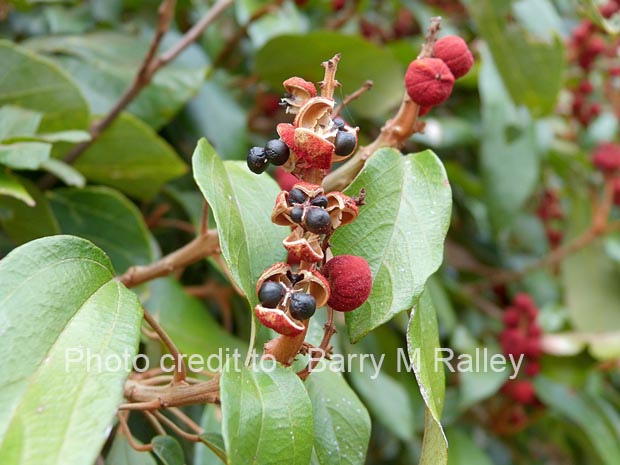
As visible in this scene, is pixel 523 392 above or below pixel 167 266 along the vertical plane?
below

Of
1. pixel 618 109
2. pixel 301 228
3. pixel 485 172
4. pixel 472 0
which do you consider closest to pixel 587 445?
pixel 485 172

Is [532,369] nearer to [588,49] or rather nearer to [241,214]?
[588,49]

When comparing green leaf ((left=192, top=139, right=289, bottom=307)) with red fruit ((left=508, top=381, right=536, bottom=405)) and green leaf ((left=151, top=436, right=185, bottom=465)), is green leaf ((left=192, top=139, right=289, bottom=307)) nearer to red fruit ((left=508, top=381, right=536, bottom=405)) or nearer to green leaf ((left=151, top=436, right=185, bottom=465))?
green leaf ((left=151, top=436, right=185, bottom=465))

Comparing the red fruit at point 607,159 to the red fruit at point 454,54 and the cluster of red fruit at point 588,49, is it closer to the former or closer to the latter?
the cluster of red fruit at point 588,49

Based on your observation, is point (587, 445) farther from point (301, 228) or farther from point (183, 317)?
point (301, 228)

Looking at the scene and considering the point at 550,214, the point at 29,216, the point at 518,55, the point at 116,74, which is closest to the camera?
the point at 29,216

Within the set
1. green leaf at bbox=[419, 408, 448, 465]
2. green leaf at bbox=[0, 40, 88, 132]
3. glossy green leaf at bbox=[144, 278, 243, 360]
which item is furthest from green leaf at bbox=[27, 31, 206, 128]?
green leaf at bbox=[419, 408, 448, 465]

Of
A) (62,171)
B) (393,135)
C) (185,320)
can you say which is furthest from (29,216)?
(393,135)
